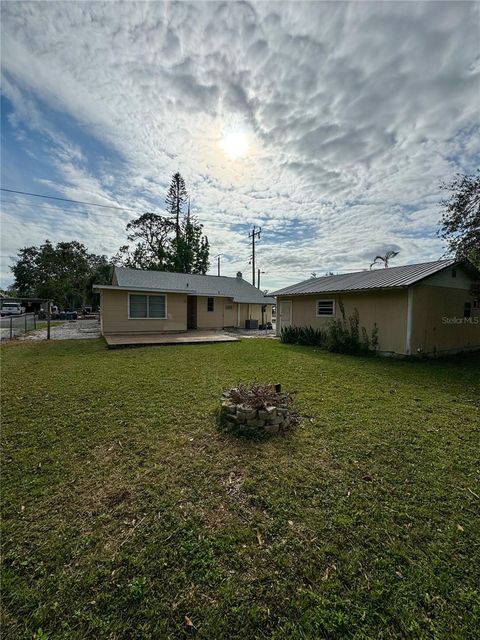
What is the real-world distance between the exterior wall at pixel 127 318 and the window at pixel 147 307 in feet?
0.63

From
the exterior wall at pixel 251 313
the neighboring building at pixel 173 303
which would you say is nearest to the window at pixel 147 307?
the neighboring building at pixel 173 303

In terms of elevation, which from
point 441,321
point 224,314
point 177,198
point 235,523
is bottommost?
point 235,523

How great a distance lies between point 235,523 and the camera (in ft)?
7.36

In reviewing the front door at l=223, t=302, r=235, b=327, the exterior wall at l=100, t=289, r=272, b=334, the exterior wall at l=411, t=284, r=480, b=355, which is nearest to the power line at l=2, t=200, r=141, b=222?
the exterior wall at l=100, t=289, r=272, b=334

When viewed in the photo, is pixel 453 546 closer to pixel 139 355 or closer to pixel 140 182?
pixel 139 355

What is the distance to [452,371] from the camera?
25.9 feet

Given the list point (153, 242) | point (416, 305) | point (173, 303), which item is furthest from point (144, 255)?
point (416, 305)

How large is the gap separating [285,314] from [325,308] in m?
2.77

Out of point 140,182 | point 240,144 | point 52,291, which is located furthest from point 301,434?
point 52,291

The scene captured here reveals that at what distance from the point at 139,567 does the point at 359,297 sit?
35.4ft

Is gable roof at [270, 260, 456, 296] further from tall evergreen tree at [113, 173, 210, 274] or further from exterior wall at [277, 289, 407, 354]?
tall evergreen tree at [113, 173, 210, 274]

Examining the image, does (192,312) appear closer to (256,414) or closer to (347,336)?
(347,336)

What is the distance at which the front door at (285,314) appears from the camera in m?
14.4

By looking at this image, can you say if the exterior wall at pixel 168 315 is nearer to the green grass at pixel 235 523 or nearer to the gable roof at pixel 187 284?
the gable roof at pixel 187 284
